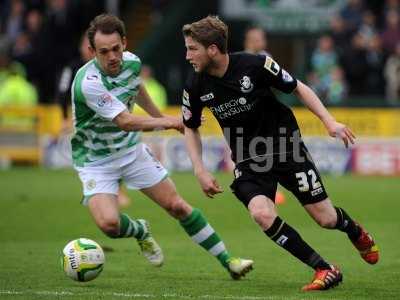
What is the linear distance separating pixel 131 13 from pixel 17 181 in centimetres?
1016

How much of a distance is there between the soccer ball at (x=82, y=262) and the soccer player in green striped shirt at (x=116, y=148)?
30 cm

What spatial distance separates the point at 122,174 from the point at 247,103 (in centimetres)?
146

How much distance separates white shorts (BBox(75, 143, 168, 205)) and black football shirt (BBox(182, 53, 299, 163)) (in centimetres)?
81

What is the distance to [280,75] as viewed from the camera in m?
8.46

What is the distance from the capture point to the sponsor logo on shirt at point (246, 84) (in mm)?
8398

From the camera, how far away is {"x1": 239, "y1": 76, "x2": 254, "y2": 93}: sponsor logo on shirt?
8.40 m

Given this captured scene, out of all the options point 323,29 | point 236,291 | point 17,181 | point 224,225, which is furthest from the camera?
point 323,29

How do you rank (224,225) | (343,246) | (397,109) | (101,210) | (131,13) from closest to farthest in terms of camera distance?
(101,210), (343,246), (224,225), (397,109), (131,13)

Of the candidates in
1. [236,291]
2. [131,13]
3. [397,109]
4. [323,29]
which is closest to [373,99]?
[397,109]

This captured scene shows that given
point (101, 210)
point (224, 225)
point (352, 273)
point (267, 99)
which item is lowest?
point (224, 225)

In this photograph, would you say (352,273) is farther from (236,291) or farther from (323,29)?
(323,29)

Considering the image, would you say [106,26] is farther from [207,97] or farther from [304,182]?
[304,182]

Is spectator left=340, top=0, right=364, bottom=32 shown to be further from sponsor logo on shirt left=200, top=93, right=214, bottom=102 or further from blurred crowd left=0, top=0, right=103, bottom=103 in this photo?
sponsor logo on shirt left=200, top=93, right=214, bottom=102

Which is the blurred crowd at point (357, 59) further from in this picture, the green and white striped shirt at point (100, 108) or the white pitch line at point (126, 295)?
the white pitch line at point (126, 295)
